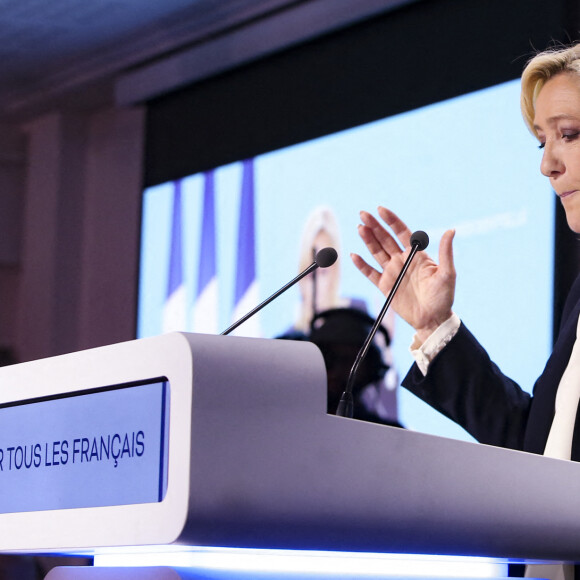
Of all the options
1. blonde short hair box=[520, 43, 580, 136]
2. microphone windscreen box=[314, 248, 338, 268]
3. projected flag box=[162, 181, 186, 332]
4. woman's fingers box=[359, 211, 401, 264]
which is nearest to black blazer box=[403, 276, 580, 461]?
woman's fingers box=[359, 211, 401, 264]

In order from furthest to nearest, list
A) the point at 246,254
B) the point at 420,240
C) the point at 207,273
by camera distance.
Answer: the point at 207,273 < the point at 246,254 < the point at 420,240

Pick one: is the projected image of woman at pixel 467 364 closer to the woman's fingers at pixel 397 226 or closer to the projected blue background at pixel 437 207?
the woman's fingers at pixel 397 226

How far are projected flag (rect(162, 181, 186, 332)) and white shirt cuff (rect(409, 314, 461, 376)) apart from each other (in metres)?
3.58

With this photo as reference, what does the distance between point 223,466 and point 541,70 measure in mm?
1304

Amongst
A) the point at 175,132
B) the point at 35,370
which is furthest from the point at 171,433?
the point at 175,132

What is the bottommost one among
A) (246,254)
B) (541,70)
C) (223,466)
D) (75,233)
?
(223,466)

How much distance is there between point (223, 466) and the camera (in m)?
0.75

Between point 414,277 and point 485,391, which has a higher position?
point 414,277

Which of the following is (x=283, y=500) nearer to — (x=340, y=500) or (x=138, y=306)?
(x=340, y=500)

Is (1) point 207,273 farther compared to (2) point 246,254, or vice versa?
(1) point 207,273

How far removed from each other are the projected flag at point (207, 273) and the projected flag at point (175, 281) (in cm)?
13

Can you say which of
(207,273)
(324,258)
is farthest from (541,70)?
(207,273)

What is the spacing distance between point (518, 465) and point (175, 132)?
15.0 ft

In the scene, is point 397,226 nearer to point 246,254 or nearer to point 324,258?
point 324,258
